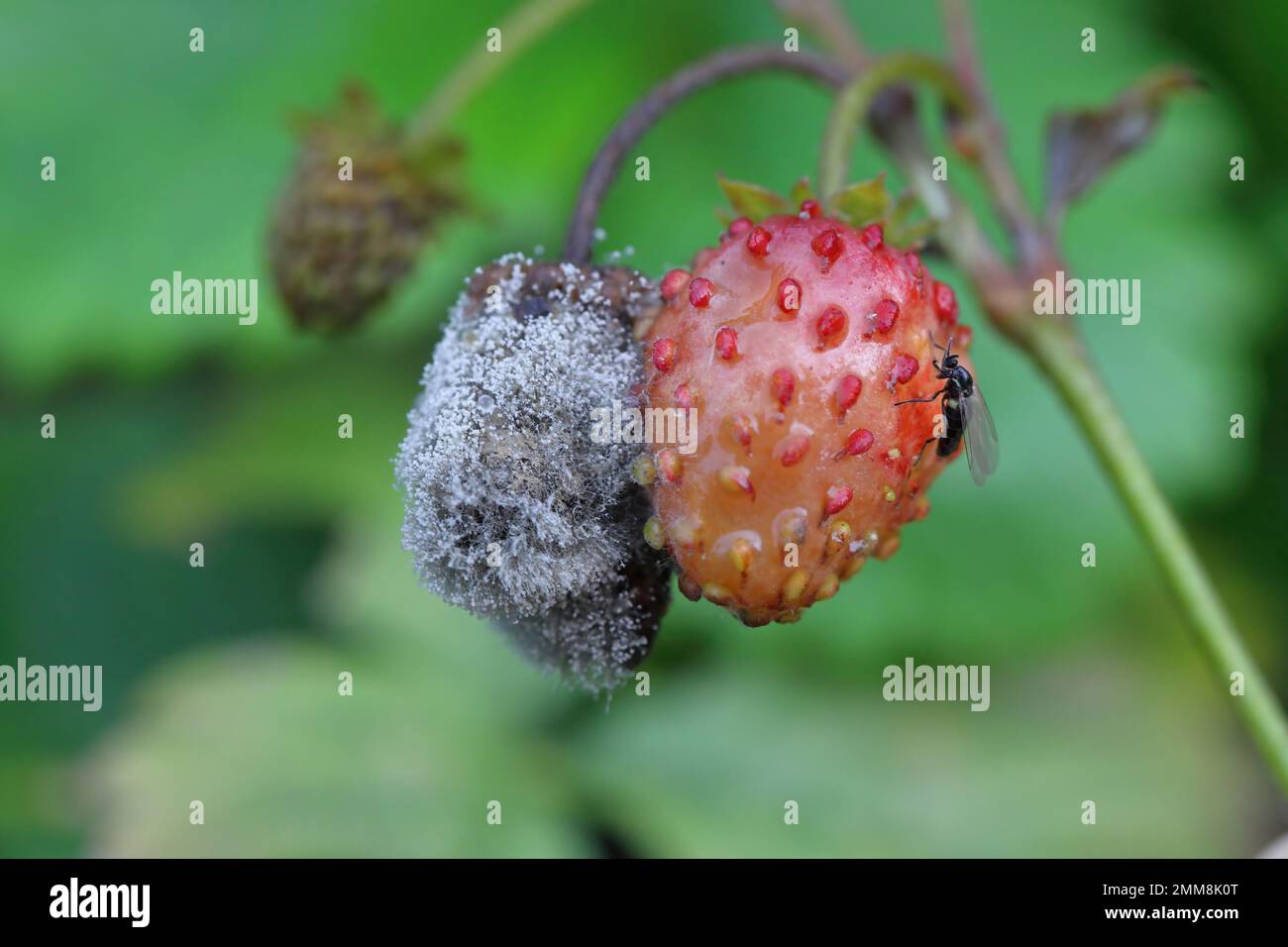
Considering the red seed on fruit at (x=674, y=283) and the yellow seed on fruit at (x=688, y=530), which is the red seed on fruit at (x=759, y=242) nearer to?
the red seed on fruit at (x=674, y=283)

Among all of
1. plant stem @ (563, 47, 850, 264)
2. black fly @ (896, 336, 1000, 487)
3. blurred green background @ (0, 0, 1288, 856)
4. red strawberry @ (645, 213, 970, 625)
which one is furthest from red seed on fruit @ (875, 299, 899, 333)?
blurred green background @ (0, 0, 1288, 856)

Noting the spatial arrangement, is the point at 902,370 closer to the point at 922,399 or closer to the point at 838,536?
the point at 922,399

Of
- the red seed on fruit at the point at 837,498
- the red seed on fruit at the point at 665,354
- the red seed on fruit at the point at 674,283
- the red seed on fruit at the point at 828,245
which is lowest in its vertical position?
the red seed on fruit at the point at 837,498

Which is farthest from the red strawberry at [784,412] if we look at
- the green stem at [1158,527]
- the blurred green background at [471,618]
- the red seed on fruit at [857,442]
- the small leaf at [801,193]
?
the blurred green background at [471,618]

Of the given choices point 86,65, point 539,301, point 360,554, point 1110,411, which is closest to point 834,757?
point 360,554

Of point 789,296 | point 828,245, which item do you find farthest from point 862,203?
point 789,296

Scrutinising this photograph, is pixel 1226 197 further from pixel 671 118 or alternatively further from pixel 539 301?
pixel 539 301
